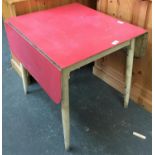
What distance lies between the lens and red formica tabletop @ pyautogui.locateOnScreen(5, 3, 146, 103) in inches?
45.1

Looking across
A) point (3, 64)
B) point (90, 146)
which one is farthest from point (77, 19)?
point (3, 64)

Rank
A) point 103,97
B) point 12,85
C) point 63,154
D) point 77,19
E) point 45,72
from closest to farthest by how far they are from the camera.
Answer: point 45,72
point 63,154
point 77,19
point 103,97
point 12,85

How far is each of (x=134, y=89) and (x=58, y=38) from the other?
0.78 meters

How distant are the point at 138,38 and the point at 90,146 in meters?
0.76

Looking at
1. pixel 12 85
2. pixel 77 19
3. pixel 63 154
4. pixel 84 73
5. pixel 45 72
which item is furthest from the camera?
pixel 84 73

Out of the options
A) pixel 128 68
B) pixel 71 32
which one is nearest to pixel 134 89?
pixel 128 68

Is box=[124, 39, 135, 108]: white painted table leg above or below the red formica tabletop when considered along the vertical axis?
below

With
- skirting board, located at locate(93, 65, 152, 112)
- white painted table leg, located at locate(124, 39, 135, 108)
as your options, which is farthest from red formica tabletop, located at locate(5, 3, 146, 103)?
skirting board, located at locate(93, 65, 152, 112)

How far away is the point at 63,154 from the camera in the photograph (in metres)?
1.40

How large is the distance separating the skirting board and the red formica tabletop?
51 cm

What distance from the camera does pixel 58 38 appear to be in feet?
4.24

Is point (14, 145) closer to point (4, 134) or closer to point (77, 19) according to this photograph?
point (4, 134)

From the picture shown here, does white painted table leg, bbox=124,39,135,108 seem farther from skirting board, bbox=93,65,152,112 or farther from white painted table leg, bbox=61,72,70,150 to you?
white painted table leg, bbox=61,72,70,150

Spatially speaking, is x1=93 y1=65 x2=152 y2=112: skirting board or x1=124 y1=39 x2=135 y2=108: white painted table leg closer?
x1=124 y1=39 x2=135 y2=108: white painted table leg
